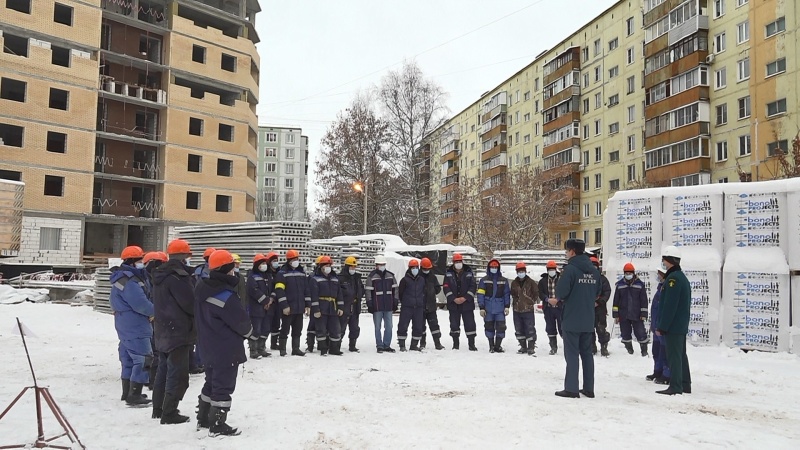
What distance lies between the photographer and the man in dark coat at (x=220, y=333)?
5.83 m

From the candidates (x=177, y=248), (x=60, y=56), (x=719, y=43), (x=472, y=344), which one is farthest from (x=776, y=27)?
(x=60, y=56)

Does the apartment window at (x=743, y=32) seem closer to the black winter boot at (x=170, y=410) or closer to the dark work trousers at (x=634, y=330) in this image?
the dark work trousers at (x=634, y=330)

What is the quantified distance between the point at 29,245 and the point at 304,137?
212 ft

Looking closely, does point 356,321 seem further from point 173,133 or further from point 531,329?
point 173,133

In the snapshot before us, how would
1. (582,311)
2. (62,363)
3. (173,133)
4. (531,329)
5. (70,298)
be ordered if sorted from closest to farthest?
(582,311) < (62,363) < (531,329) < (70,298) < (173,133)

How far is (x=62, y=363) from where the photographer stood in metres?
10.3

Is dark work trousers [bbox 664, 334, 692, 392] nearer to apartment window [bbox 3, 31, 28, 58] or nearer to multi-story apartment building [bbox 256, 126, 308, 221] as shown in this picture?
apartment window [bbox 3, 31, 28, 58]

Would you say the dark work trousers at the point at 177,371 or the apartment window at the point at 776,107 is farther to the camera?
the apartment window at the point at 776,107

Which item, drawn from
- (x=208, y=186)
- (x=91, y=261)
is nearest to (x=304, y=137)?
(x=208, y=186)

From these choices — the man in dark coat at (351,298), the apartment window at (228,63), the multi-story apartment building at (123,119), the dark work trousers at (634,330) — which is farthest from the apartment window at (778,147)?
the apartment window at (228,63)

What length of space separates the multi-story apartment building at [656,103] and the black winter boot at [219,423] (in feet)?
98.0

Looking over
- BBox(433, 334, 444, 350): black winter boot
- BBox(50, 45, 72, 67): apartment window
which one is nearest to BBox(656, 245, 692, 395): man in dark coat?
BBox(433, 334, 444, 350): black winter boot

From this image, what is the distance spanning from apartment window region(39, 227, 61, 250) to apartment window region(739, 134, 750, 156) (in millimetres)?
38701

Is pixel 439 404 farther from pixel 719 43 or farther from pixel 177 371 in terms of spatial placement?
pixel 719 43
